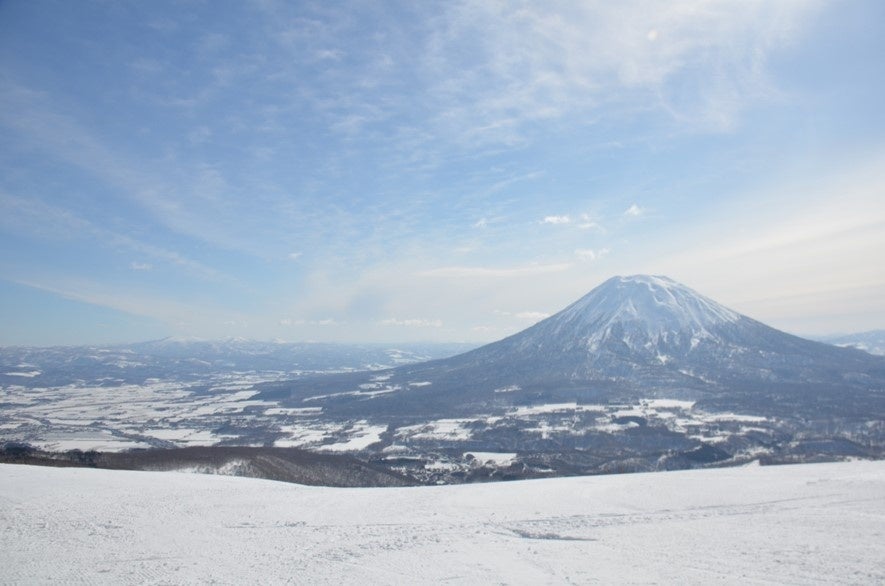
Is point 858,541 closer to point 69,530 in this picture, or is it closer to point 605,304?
point 69,530

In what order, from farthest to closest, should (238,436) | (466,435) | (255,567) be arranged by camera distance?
(238,436) < (466,435) < (255,567)

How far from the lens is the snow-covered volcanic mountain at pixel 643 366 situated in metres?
124

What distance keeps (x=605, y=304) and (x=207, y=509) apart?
177 m

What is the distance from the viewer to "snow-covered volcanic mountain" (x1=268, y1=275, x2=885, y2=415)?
124m

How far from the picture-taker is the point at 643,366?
14700 centimetres

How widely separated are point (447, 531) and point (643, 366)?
138 meters

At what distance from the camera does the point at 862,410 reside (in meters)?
99.9

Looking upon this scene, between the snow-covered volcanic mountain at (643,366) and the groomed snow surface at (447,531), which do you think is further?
the snow-covered volcanic mountain at (643,366)

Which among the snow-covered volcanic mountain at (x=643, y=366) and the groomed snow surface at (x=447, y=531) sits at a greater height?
the snow-covered volcanic mountain at (x=643, y=366)

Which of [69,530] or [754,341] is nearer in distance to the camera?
[69,530]

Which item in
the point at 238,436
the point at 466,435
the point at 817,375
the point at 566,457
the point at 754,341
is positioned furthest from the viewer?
the point at 754,341

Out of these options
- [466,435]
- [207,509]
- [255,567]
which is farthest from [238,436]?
[255,567]

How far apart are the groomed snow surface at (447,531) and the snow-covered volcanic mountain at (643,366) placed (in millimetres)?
89672

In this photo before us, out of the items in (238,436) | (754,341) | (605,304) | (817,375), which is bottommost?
(238,436)
